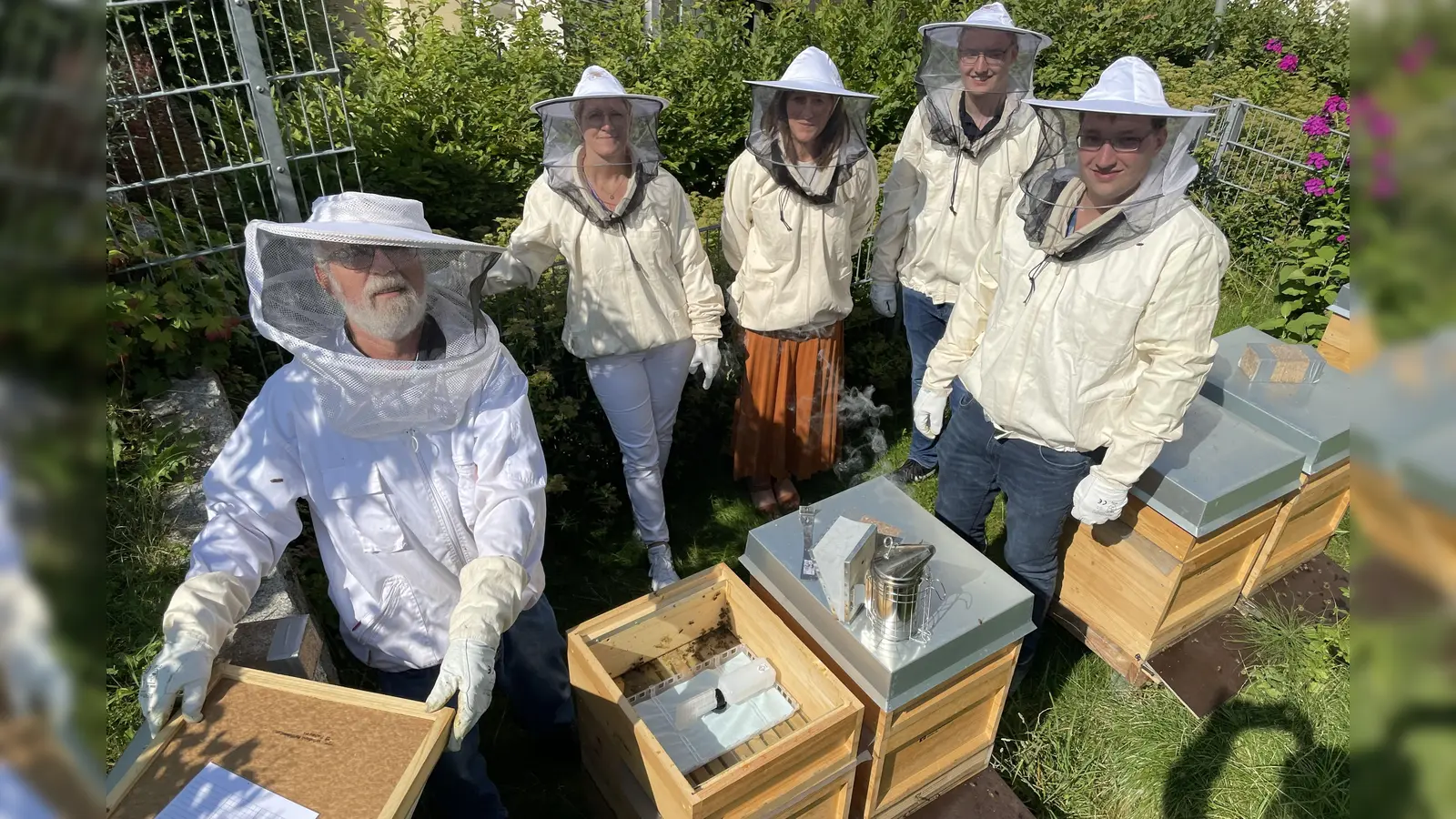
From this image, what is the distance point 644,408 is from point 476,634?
6.06 feet

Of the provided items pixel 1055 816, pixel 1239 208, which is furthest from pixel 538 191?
pixel 1239 208

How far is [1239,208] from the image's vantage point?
25.1ft

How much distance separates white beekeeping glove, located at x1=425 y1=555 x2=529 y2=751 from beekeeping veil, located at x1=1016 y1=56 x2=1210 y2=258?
2.00m

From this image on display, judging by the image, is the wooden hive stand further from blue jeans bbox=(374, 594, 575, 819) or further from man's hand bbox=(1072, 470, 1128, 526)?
blue jeans bbox=(374, 594, 575, 819)

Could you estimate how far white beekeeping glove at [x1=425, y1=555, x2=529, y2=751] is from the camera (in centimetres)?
216

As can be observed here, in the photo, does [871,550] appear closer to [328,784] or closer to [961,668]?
[961,668]

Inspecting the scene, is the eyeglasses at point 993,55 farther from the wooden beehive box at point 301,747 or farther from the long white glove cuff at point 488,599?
the wooden beehive box at point 301,747

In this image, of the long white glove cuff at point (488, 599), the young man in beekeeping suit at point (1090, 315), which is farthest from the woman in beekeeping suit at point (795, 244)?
the long white glove cuff at point (488, 599)

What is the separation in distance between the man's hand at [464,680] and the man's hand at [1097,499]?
2.09 metres

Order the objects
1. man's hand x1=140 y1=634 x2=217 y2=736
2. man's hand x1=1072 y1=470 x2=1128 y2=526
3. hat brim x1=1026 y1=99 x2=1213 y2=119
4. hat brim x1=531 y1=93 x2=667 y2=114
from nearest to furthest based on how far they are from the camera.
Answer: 1. man's hand x1=140 y1=634 x2=217 y2=736
2. hat brim x1=1026 y1=99 x2=1213 y2=119
3. man's hand x1=1072 y1=470 x2=1128 y2=526
4. hat brim x1=531 y1=93 x2=667 y2=114

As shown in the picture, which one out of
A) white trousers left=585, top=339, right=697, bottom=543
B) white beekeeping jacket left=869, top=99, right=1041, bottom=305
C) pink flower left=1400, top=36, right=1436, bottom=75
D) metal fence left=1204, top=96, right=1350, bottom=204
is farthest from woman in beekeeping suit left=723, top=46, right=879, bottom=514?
metal fence left=1204, top=96, right=1350, bottom=204

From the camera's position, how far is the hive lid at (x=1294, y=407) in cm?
352

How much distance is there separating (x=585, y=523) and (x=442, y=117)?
11.7 feet

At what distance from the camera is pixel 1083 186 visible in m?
2.94
